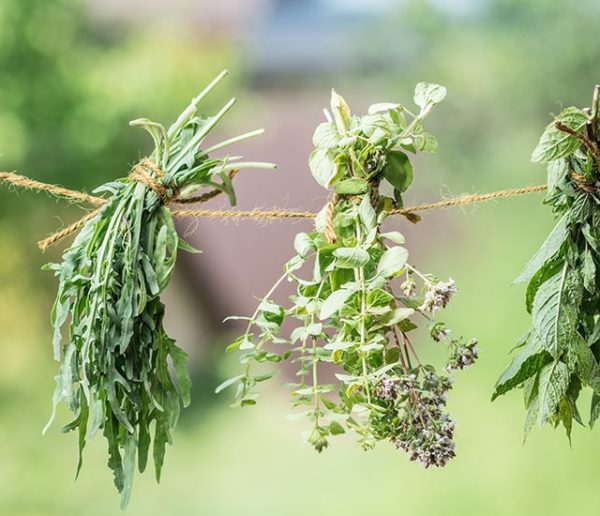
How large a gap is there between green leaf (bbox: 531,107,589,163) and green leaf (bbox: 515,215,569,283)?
0.22ft

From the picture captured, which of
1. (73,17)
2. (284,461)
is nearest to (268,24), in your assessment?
(73,17)

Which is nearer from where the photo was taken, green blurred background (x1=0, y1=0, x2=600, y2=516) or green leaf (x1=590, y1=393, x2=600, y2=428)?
green leaf (x1=590, y1=393, x2=600, y2=428)

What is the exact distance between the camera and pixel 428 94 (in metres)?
0.86

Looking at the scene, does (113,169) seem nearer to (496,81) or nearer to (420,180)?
(420,180)

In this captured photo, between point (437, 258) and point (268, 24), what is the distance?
0.92m

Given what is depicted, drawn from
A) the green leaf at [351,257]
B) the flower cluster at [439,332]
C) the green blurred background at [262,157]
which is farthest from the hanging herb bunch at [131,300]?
the green blurred background at [262,157]

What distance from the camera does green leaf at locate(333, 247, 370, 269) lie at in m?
0.81

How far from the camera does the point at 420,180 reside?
2660 millimetres

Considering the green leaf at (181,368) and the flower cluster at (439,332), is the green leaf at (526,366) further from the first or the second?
the green leaf at (181,368)

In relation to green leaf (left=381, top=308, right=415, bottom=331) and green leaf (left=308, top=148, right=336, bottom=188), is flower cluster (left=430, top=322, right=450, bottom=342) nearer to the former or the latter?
green leaf (left=381, top=308, right=415, bottom=331)

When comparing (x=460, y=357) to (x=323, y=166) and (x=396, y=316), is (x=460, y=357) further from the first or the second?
(x=323, y=166)

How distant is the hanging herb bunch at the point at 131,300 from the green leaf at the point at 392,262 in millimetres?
142

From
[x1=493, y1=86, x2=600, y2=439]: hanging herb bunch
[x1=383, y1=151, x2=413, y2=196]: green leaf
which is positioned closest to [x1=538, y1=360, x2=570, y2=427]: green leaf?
[x1=493, y1=86, x2=600, y2=439]: hanging herb bunch

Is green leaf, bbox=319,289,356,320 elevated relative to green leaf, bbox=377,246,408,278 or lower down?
lower down
